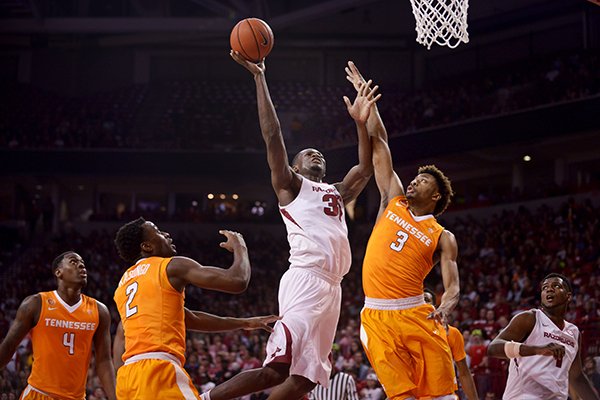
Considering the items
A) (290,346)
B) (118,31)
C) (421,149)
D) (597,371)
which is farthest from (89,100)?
(290,346)

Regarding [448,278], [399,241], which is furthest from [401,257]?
[448,278]

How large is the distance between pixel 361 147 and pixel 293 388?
1.93 metres

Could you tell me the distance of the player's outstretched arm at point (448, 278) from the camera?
232 inches

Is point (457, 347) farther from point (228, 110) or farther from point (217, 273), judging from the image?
point (228, 110)

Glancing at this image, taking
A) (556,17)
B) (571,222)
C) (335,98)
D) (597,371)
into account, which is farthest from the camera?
(335,98)

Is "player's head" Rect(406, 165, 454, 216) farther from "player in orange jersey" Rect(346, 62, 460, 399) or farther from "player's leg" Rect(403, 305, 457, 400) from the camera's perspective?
"player's leg" Rect(403, 305, 457, 400)

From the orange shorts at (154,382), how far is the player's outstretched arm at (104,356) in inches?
57.5

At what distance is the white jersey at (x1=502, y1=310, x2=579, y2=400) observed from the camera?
6922 mm

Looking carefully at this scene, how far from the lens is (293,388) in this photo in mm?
5941

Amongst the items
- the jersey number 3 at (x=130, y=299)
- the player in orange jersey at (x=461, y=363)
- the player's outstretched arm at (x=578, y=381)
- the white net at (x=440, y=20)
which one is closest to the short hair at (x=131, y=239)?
the jersey number 3 at (x=130, y=299)

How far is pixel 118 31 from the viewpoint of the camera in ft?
93.7

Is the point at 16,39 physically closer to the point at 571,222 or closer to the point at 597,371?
the point at 571,222

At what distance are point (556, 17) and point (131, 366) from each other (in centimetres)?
2491

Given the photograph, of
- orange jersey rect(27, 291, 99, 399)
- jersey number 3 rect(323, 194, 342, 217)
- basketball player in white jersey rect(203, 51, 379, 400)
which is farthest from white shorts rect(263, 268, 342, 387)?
orange jersey rect(27, 291, 99, 399)
